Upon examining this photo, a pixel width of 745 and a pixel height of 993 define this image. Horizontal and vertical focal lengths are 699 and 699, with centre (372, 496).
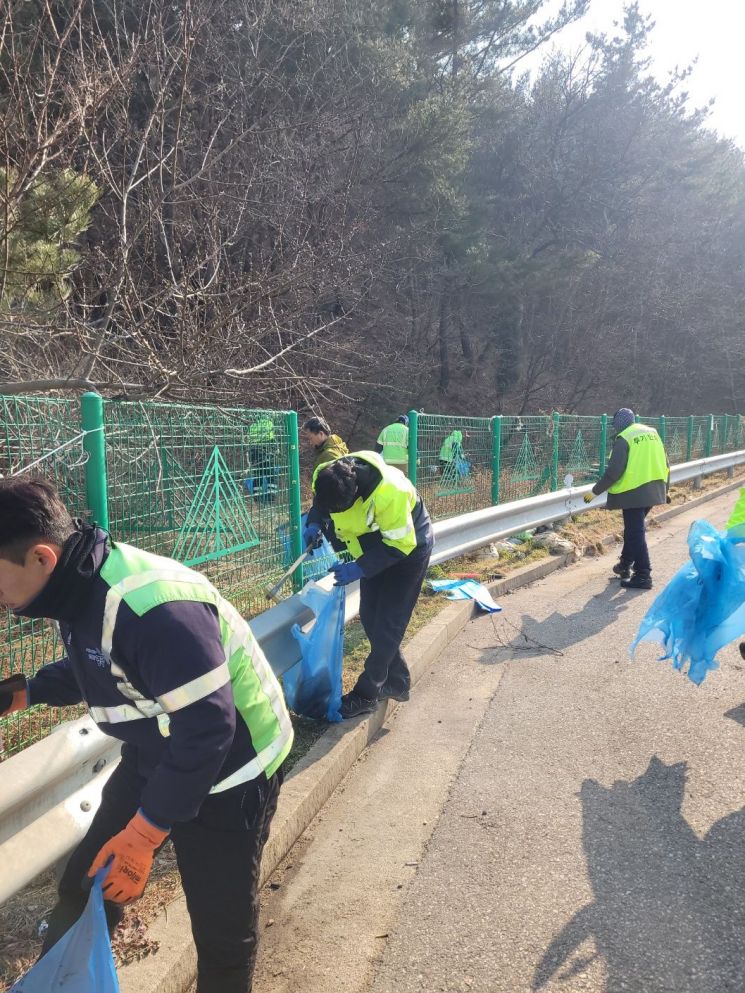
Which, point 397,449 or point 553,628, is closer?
point 553,628

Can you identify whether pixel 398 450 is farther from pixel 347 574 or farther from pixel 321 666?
pixel 321 666

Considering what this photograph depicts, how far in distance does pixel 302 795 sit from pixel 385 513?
58.0 inches

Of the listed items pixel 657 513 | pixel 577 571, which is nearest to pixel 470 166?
pixel 657 513

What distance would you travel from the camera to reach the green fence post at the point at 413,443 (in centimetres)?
673

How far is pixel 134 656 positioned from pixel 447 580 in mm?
5302

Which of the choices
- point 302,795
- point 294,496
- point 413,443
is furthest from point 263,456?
point 302,795

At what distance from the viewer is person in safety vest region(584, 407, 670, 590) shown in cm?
712

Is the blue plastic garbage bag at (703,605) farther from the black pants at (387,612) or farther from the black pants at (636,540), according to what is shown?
the black pants at (636,540)

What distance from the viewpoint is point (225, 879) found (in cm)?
183

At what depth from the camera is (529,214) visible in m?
23.4

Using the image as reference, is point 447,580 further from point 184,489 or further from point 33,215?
point 33,215

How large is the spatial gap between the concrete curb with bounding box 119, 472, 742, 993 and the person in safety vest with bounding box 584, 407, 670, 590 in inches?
81.3

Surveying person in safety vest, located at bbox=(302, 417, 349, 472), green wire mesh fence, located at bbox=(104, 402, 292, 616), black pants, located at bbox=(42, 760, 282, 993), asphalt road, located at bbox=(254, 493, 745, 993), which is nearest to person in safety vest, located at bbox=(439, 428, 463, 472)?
person in safety vest, located at bbox=(302, 417, 349, 472)

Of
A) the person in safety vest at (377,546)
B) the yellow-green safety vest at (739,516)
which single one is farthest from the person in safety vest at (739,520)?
the person in safety vest at (377,546)
